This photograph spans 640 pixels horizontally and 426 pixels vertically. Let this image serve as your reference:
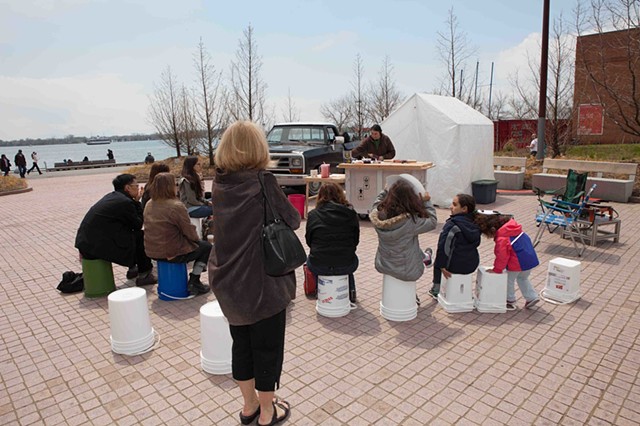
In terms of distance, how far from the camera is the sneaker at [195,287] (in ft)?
18.6

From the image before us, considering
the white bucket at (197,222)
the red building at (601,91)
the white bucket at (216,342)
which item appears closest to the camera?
the white bucket at (216,342)

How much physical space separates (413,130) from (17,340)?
969cm

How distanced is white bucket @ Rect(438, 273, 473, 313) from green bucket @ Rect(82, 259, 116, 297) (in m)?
4.17

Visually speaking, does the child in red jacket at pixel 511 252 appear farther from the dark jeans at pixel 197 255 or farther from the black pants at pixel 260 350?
the dark jeans at pixel 197 255

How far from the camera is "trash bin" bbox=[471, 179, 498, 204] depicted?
11.6 metres

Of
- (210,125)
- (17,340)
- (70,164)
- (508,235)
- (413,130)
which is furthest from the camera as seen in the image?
(70,164)

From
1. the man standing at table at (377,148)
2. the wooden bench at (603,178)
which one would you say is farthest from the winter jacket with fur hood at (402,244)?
the wooden bench at (603,178)

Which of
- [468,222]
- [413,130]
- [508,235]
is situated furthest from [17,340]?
[413,130]

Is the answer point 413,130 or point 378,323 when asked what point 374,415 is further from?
point 413,130

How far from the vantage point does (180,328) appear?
4789 millimetres

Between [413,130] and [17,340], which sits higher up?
[413,130]

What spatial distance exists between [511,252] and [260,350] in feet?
10.7

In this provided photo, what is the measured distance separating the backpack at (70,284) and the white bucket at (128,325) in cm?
204

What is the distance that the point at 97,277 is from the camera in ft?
18.6
